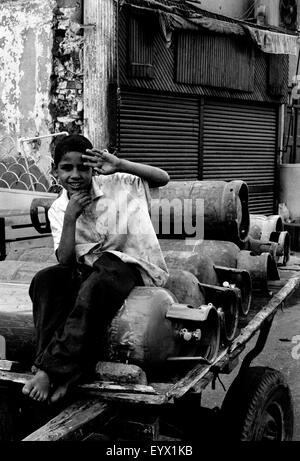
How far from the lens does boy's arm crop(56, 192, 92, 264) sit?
2.65 meters

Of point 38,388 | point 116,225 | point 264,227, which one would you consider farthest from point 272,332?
point 38,388

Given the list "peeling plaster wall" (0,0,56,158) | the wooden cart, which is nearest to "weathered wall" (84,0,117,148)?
"peeling plaster wall" (0,0,56,158)

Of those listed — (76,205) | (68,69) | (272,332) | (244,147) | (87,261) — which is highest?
(68,69)

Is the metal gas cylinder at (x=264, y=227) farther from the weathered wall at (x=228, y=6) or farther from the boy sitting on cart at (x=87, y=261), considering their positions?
the weathered wall at (x=228, y=6)

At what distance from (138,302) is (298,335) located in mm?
4416

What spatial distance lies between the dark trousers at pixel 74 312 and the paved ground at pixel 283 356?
2196 millimetres

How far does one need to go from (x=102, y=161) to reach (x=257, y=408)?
138cm

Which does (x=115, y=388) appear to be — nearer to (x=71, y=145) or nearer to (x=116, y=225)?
(x=116, y=225)

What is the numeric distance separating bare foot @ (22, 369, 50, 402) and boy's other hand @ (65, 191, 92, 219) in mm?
764

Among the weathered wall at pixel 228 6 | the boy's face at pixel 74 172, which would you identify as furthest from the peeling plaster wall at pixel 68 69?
the boy's face at pixel 74 172

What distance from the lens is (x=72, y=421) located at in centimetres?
198

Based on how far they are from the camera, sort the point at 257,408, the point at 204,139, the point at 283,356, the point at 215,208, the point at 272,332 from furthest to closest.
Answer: the point at 204,139 → the point at 272,332 → the point at 283,356 → the point at 215,208 → the point at 257,408

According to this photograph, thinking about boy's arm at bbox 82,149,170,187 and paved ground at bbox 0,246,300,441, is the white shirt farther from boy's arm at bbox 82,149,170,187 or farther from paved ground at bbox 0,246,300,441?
paved ground at bbox 0,246,300,441
